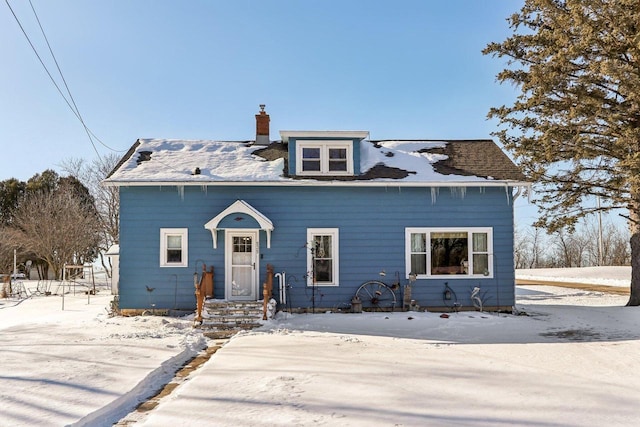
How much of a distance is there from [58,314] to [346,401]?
13020 mm

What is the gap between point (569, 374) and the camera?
7.19m

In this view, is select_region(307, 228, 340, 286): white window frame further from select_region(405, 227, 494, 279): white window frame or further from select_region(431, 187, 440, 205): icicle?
select_region(431, 187, 440, 205): icicle

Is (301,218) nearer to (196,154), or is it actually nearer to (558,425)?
(196,154)

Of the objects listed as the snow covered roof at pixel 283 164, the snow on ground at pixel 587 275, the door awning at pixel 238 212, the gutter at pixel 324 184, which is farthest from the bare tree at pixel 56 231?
the snow on ground at pixel 587 275

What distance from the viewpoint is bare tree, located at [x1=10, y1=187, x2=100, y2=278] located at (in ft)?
105

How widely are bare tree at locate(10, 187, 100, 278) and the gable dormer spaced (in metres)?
22.2

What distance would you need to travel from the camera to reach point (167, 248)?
1420 centimetres

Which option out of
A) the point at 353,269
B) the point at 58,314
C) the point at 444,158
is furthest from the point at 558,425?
the point at 58,314

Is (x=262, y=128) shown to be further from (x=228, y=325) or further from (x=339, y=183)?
(x=228, y=325)

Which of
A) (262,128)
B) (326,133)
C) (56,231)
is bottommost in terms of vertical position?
(56,231)

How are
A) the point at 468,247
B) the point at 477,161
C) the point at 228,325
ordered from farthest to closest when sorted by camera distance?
the point at 477,161
the point at 468,247
the point at 228,325

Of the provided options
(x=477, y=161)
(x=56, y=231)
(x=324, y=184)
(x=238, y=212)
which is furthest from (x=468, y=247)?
(x=56, y=231)

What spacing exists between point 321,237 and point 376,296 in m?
2.31

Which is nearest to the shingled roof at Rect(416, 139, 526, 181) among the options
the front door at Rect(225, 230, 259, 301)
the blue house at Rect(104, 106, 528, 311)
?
the blue house at Rect(104, 106, 528, 311)
